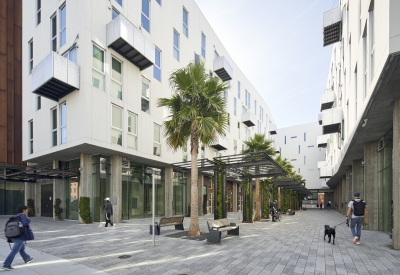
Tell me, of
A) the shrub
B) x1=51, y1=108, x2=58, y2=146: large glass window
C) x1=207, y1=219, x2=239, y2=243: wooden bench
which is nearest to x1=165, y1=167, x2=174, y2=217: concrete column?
the shrub

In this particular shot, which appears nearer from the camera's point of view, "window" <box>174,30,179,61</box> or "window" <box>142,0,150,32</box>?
"window" <box>142,0,150,32</box>

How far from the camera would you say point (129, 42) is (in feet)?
55.4

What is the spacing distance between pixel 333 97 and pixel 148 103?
2264 centimetres

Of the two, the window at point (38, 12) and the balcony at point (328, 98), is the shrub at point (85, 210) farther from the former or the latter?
the balcony at point (328, 98)

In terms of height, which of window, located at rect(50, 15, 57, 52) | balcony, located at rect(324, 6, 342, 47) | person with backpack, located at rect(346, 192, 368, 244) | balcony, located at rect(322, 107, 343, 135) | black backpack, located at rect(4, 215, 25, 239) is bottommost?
person with backpack, located at rect(346, 192, 368, 244)

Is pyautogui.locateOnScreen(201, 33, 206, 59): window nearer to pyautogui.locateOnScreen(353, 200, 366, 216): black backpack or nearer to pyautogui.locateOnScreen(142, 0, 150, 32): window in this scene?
pyautogui.locateOnScreen(142, 0, 150, 32): window

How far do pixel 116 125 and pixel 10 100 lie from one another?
13.1 m

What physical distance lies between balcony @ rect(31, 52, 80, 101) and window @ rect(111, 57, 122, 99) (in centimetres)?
242

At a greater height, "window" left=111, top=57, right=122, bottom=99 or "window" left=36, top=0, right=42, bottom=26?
"window" left=36, top=0, right=42, bottom=26

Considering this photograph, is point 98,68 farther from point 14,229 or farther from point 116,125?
point 14,229

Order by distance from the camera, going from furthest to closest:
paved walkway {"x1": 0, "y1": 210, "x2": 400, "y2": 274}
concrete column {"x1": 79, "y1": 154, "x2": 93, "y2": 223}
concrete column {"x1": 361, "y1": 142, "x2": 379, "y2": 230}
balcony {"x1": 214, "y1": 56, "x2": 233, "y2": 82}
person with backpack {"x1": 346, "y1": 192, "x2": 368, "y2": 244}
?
balcony {"x1": 214, "y1": 56, "x2": 233, "y2": 82}, concrete column {"x1": 79, "y1": 154, "x2": 93, "y2": 223}, concrete column {"x1": 361, "y1": 142, "x2": 379, "y2": 230}, person with backpack {"x1": 346, "y1": 192, "x2": 368, "y2": 244}, paved walkway {"x1": 0, "y1": 210, "x2": 400, "y2": 274}

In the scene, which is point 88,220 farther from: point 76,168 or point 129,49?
point 129,49

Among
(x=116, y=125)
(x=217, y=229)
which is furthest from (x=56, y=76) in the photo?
(x=217, y=229)

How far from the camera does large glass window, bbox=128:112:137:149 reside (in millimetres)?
18656
